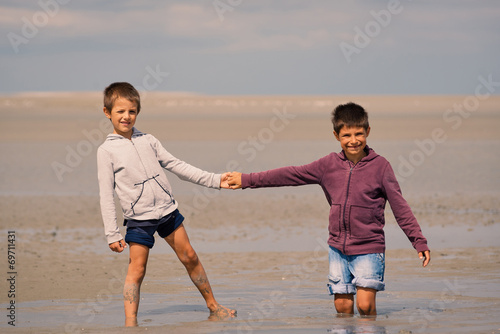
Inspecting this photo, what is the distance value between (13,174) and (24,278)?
914 cm

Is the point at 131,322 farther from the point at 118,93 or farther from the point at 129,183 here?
the point at 118,93

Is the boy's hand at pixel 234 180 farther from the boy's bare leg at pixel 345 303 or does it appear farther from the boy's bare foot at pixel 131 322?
the boy's bare foot at pixel 131 322

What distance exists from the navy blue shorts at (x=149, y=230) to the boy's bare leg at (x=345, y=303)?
1277 millimetres

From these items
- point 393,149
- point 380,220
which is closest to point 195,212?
point 380,220

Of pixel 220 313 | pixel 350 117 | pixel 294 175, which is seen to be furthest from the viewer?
pixel 220 313

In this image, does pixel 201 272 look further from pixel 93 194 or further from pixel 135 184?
pixel 93 194

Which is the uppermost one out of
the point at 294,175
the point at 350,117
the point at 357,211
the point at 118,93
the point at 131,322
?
the point at 118,93

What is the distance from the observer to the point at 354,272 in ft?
18.8

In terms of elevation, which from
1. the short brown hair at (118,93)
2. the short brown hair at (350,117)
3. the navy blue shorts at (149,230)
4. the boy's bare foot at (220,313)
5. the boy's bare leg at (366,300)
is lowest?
the boy's bare foot at (220,313)

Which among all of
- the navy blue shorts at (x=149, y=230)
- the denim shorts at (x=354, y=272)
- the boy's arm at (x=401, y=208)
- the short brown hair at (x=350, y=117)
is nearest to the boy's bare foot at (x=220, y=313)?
the navy blue shorts at (x=149, y=230)

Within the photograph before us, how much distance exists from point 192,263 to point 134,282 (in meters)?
0.50

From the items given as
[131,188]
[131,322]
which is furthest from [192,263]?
[131,188]

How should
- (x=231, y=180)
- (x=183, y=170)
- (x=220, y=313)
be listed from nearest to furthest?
(x=220, y=313), (x=183, y=170), (x=231, y=180)

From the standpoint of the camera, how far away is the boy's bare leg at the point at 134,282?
5.83 meters
